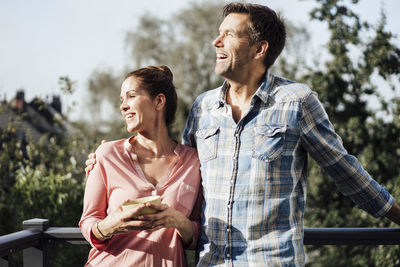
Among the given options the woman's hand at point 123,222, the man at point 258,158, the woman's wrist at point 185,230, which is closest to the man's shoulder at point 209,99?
the man at point 258,158

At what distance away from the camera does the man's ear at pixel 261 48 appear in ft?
7.59

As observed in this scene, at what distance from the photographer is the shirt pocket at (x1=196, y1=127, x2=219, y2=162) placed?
2188 millimetres

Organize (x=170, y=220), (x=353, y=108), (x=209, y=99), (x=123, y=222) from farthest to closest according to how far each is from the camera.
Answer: (x=353, y=108)
(x=209, y=99)
(x=170, y=220)
(x=123, y=222)

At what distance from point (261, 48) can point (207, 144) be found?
0.55m

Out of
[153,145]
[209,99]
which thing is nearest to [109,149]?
[153,145]

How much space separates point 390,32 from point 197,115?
5.25 metres

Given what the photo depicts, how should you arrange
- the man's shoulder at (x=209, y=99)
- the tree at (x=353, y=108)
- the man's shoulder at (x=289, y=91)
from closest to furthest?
the man's shoulder at (x=289, y=91), the man's shoulder at (x=209, y=99), the tree at (x=353, y=108)

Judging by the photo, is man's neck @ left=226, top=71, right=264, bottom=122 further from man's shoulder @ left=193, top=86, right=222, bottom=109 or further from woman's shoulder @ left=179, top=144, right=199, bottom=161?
woman's shoulder @ left=179, top=144, right=199, bottom=161

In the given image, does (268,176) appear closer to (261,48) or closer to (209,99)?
(209,99)

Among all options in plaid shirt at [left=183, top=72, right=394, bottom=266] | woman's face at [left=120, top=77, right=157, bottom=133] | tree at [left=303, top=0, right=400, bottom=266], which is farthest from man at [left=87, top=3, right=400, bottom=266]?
tree at [left=303, top=0, right=400, bottom=266]

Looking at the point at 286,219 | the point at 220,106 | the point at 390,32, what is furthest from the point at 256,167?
the point at 390,32

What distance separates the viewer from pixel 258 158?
2055 mm

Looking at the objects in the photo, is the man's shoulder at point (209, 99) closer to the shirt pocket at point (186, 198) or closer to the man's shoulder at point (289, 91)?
the man's shoulder at point (289, 91)

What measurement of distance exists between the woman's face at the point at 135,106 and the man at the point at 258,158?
0.95 feet
